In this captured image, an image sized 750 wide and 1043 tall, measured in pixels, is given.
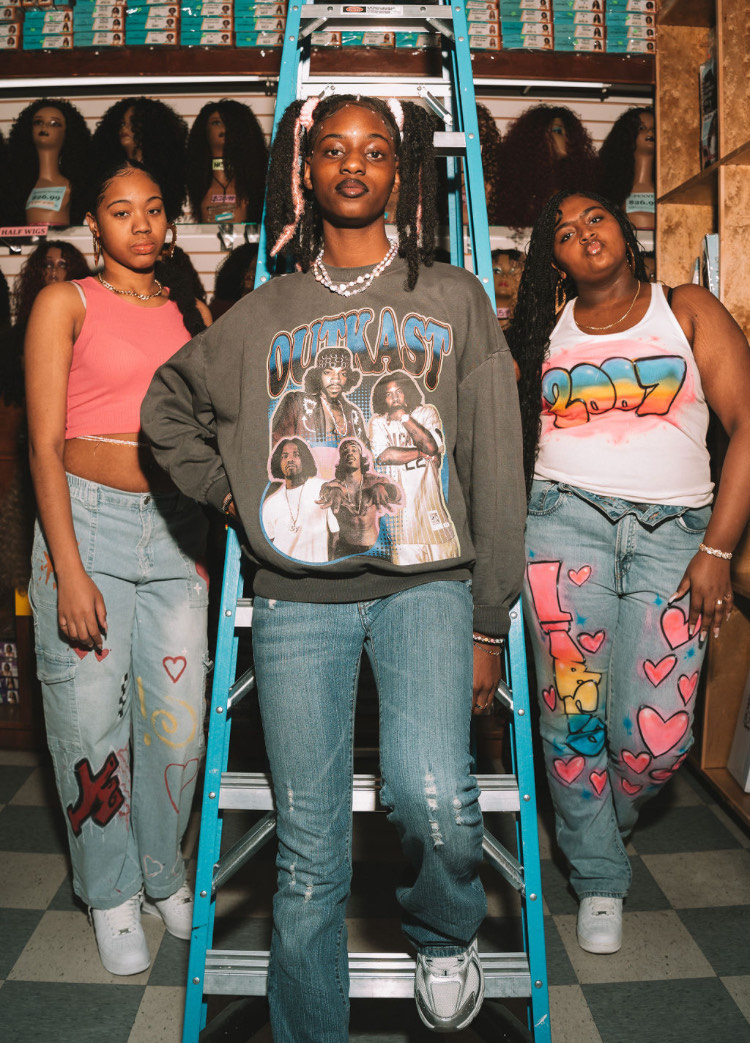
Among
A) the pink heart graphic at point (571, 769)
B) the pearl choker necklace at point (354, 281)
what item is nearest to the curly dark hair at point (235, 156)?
the pearl choker necklace at point (354, 281)

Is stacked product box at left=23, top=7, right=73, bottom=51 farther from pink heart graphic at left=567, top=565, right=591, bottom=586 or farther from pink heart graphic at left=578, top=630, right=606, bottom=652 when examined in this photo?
pink heart graphic at left=578, top=630, right=606, bottom=652

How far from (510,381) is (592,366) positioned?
0.47 m

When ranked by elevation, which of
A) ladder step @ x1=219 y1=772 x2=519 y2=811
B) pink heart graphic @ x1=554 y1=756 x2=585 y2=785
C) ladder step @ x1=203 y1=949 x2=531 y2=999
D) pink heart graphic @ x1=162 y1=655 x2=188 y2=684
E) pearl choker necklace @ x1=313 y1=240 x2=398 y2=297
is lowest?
ladder step @ x1=203 y1=949 x2=531 y2=999

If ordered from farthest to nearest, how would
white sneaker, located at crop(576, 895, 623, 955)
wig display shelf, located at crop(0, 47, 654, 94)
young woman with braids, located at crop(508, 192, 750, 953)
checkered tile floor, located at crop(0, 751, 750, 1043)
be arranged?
wig display shelf, located at crop(0, 47, 654, 94) → white sneaker, located at crop(576, 895, 623, 955) → young woman with braids, located at crop(508, 192, 750, 953) → checkered tile floor, located at crop(0, 751, 750, 1043)

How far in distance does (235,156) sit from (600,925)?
288 centimetres

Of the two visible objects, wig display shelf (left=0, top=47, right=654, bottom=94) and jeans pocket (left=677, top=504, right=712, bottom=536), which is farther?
wig display shelf (left=0, top=47, right=654, bottom=94)

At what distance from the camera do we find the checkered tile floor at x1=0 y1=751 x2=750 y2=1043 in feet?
5.81

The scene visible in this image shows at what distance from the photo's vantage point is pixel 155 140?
323cm

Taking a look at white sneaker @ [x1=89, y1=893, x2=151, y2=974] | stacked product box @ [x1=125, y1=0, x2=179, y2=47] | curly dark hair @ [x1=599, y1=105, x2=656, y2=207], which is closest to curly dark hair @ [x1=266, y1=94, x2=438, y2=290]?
white sneaker @ [x1=89, y1=893, x2=151, y2=974]

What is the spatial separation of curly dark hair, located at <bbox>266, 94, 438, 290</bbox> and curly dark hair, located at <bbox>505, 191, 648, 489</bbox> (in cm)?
47

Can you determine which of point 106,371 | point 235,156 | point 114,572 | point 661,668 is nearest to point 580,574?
point 661,668

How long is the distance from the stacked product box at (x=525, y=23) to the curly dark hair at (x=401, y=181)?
1794mm

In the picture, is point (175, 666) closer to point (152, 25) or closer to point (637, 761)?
point (637, 761)

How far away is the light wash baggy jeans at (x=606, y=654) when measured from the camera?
1896 mm
